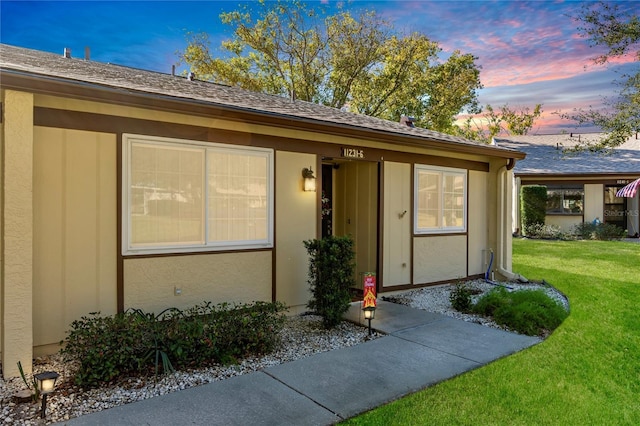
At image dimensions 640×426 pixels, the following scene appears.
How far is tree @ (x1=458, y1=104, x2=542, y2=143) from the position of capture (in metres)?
33.2

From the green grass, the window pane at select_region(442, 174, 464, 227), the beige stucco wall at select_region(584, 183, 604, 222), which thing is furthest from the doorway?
the beige stucco wall at select_region(584, 183, 604, 222)

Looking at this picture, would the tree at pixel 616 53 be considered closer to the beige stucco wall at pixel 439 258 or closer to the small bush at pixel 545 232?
the small bush at pixel 545 232

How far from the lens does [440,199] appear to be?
8.30 metres

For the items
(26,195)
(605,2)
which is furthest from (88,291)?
(605,2)

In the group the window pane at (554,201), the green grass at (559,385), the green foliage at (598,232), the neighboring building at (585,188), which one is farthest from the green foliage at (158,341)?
the window pane at (554,201)

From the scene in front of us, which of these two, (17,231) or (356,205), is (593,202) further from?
(17,231)

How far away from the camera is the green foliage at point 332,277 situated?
5.36 metres

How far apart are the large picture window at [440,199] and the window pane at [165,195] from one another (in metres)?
4.20

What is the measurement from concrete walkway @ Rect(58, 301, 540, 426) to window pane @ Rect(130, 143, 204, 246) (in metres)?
2.04

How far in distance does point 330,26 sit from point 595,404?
22.1 metres

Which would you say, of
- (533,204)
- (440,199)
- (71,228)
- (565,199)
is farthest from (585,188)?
(71,228)

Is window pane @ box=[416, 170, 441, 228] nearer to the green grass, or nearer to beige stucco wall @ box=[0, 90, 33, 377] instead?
the green grass

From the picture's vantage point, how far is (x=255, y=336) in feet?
14.9

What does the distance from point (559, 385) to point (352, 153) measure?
Answer: 428 centimetres
